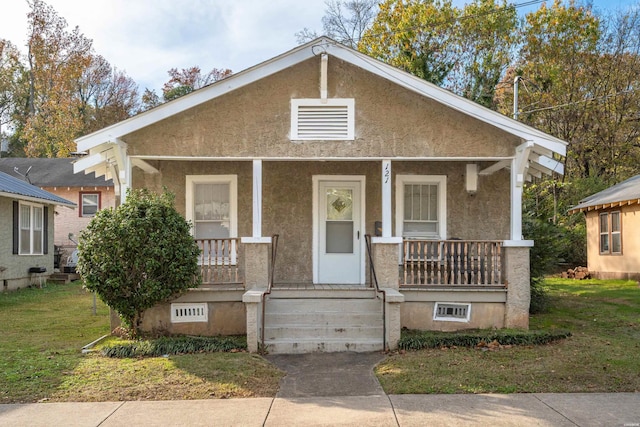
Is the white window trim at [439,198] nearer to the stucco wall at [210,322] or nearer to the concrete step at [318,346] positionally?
the concrete step at [318,346]

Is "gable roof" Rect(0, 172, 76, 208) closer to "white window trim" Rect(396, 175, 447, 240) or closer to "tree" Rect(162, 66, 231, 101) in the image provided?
"white window trim" Rect(396, 175, 447, 240)

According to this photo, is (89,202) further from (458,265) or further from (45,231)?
(458,265)

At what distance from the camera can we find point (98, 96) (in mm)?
38094

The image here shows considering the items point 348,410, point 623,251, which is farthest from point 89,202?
point 348,410

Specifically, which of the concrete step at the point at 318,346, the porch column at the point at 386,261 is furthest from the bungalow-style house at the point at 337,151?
the concrete step at the point at 318,346

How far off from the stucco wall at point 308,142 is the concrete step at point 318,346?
3236 mm

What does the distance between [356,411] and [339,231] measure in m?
5.66

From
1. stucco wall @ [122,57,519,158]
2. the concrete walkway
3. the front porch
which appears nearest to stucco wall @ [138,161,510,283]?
the front porch

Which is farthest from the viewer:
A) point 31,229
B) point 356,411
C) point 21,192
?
point 31,229

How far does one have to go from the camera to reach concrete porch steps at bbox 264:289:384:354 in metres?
8.59

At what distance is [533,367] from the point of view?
7430mm

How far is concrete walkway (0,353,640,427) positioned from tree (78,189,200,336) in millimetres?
2589

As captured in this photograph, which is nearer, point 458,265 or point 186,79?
point 458,265

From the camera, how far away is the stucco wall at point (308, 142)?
9.75 metres
